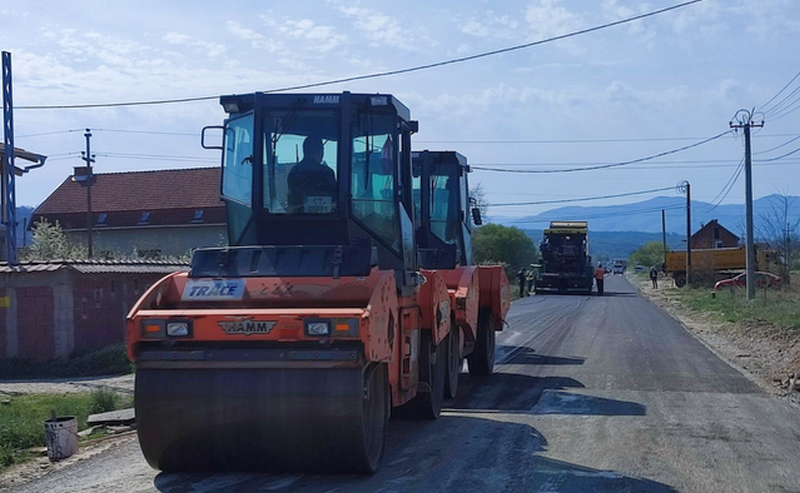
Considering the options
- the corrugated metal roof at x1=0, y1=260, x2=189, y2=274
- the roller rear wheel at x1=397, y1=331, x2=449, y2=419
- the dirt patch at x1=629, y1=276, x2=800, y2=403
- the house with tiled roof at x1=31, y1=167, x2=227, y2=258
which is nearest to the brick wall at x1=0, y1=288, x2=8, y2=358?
the corrugated metal roof at x1=0, y1=260, x2=189, y2=274

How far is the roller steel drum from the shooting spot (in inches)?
265

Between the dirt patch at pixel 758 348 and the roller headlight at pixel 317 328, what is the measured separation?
23.8ft

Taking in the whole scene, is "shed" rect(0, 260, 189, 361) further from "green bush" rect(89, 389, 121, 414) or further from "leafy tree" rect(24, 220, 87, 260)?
"green bush" rect(89, 389, 121, 414)

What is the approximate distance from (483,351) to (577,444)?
5188 mm

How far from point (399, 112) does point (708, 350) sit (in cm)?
1144

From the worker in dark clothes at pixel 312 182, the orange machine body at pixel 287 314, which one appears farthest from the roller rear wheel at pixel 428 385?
the worker in dark clothes at pixel 312 182

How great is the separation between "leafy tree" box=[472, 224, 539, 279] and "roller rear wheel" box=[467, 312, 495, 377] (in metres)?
56.7

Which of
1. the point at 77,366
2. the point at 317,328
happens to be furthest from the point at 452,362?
the point at 77,366

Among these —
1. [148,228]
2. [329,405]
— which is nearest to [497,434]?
[329,405]

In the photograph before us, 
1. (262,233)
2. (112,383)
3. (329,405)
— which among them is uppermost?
(262,233)

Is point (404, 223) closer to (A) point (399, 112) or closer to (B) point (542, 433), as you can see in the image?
(A) point (399, 112)

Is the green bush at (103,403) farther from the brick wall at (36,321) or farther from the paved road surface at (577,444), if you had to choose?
the brick wall at (36,321)

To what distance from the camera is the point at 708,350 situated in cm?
1794

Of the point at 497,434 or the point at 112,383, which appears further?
the point at 112,383
